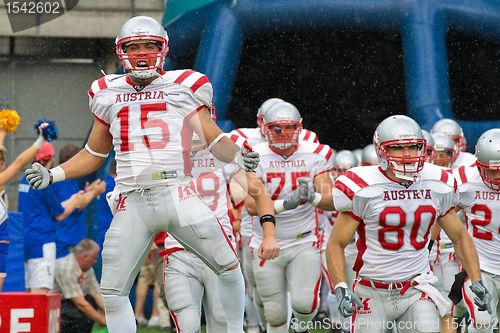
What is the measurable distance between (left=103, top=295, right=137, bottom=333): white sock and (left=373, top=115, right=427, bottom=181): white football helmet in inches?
58.0

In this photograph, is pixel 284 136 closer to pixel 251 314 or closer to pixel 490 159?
pixel 490 159

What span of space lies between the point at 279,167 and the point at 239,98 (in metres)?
8.42

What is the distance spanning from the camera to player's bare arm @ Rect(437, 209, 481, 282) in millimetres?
5504

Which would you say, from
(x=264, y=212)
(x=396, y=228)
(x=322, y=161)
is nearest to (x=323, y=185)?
(x=322, y=161)

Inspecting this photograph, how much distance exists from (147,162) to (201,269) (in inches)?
48.4

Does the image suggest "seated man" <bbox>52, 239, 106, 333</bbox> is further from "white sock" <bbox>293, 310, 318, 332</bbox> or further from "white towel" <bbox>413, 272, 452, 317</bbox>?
"white towel" <bbox>413, 272, 452, 317</bbox>

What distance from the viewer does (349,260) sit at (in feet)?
29.5

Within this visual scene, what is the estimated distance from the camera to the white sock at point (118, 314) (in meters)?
5.04

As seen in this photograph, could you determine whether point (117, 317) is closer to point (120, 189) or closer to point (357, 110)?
point (120, 189)

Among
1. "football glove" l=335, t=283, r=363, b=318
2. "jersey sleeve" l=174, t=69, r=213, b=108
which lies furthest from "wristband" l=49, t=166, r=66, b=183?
"football glove" l=335, t=283, r=363, b=318

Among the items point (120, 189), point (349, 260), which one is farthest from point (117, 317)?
point (349, 260)

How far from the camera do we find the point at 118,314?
199 inches

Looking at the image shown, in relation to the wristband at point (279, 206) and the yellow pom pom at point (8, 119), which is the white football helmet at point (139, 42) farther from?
the yellow pom pom at point (8, 119)

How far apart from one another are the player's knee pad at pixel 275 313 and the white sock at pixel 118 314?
2373mm
